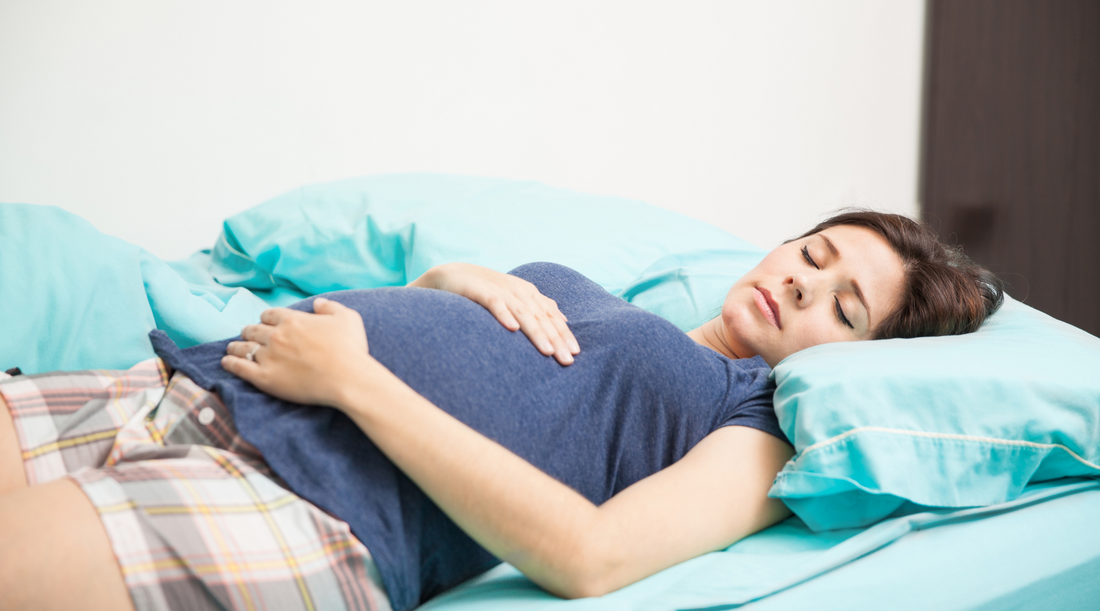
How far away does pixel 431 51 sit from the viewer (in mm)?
1798

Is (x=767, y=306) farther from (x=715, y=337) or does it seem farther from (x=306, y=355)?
(x=306, y=355)

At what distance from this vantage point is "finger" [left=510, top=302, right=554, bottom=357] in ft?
2.53

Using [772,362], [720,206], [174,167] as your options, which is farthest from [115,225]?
[720,206]

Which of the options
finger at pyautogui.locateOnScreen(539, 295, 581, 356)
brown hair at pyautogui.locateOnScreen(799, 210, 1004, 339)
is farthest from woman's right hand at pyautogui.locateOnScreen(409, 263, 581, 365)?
brown hair at pyautogui.locateOnScreen(799, 210, 1004, 339)

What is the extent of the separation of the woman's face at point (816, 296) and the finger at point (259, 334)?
0.65 meters

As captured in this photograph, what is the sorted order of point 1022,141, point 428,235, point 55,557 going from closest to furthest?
point 55,557 < point 428,235 < point 1022,141

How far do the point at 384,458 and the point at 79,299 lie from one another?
1.80 feet

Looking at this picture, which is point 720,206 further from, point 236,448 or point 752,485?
point 236,448

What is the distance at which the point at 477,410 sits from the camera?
69 centimetres

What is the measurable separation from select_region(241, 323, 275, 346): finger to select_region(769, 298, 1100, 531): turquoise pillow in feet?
1.81

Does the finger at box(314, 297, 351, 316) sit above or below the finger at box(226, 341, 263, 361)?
above

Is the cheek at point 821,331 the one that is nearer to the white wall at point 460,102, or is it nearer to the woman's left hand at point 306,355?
the woman's left hand at point 306,355

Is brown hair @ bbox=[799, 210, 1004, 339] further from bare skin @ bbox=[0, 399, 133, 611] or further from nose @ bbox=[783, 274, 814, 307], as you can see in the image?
bare skin @ bbox=[0, 399, 133, 611]

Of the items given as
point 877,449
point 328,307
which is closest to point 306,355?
point 328,307
